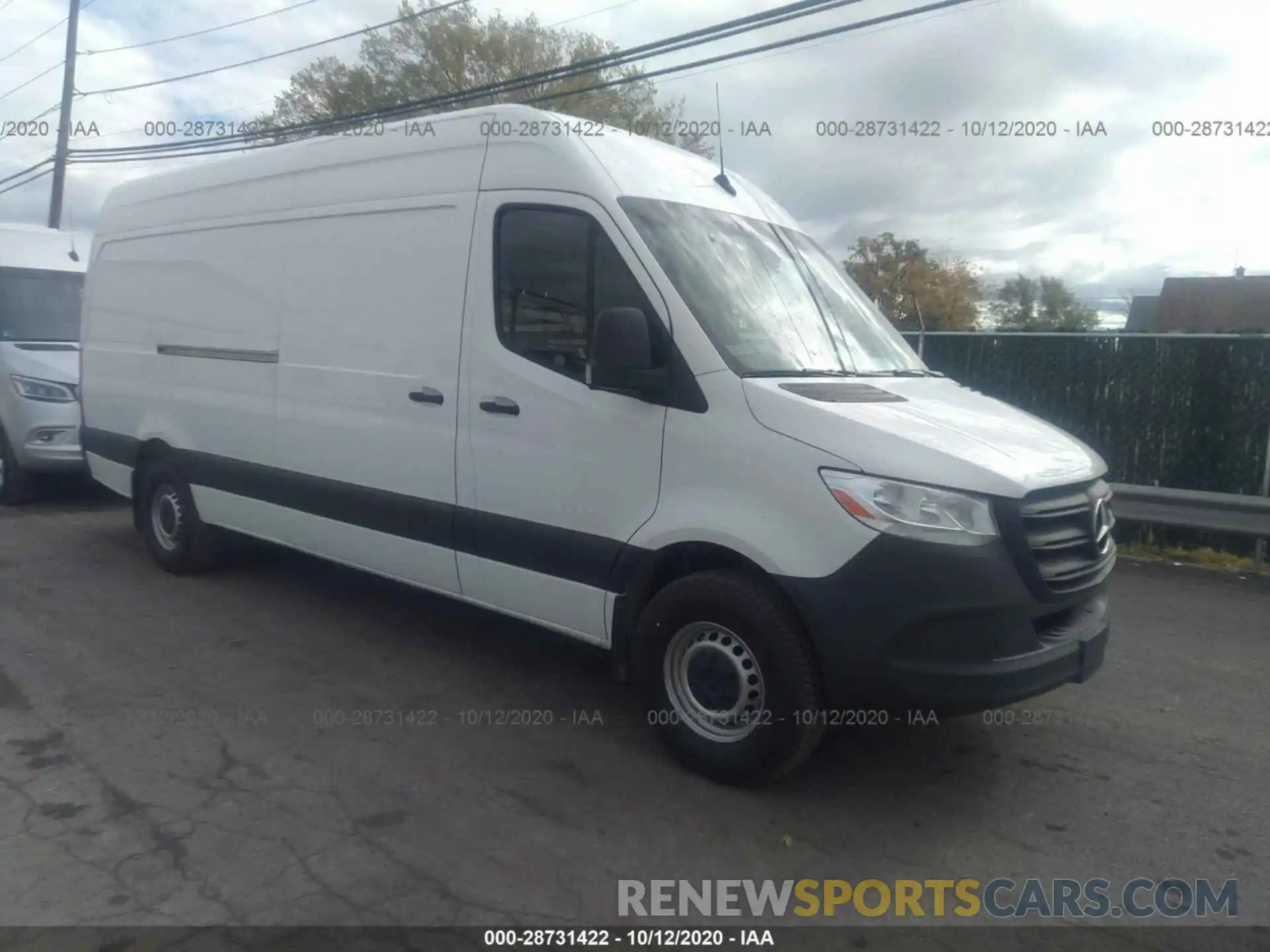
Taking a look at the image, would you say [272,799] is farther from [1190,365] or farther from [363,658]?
[1190,365]

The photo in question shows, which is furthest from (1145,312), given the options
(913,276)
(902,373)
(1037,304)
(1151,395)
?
(902,373)

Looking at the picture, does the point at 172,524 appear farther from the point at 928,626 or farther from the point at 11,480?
the point at 928,626

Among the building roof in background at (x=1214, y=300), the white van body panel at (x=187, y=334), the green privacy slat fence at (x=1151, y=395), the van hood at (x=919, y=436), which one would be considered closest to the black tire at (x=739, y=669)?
the van hood at (x=919, y=436)

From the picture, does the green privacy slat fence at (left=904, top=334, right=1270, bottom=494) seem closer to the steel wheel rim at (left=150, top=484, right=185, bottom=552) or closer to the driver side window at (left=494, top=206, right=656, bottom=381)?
the driver side window at (left=494, top=206, right=656, bottom=381)

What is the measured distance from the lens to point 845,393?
4070mm

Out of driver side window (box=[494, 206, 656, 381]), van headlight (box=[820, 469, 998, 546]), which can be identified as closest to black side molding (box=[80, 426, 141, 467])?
driver side window (box=[494, 206, 656, 381])

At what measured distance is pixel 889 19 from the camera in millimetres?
9375

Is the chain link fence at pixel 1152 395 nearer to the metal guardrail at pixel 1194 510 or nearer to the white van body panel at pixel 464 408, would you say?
the metal guardrail at pixel 1194 510

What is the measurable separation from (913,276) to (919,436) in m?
14.6

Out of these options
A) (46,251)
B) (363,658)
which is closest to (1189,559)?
(363,658)

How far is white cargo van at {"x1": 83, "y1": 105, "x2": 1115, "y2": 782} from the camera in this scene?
12.0ft

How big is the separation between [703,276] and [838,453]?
3.70ft

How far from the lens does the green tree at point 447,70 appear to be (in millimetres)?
25031

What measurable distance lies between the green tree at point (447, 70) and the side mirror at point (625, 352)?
21701mm
